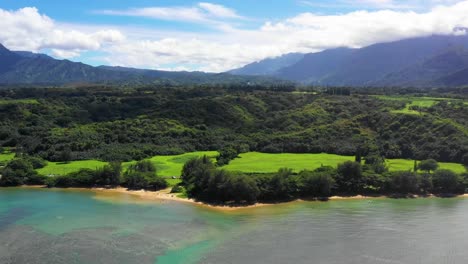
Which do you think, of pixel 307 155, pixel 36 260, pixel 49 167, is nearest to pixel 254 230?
pixel 36 260

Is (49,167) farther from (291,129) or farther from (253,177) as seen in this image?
(291,129)

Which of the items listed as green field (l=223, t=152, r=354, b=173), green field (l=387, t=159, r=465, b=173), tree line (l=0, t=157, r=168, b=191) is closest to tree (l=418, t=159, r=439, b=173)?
green field (l=387, t=159, r=465, b=173)

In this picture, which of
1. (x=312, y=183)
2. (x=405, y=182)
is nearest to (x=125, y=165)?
(x=312, y=183)

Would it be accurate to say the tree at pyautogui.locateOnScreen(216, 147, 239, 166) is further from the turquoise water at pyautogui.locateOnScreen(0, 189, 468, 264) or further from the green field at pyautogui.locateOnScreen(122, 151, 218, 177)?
the turquoise water at pyautogui.locateOnScreen(0, 189, 468, 264)

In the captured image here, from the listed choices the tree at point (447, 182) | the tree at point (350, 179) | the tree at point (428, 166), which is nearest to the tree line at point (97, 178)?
the tree at point (350, 179)

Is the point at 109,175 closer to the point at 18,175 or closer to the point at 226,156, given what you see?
the point at 18,175

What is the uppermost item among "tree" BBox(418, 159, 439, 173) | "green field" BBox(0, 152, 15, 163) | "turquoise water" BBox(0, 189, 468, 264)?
"tree" BBox(418, 159, 439, 173)
